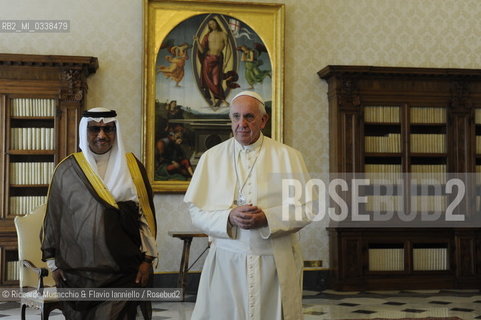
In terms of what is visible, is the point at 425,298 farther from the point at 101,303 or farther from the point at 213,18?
the point at 101,303

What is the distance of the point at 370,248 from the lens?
29.9ft

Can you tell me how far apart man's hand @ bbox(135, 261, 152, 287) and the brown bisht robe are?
27 millimetres

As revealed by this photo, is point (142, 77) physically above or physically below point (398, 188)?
above

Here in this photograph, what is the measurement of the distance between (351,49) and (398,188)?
1.99m

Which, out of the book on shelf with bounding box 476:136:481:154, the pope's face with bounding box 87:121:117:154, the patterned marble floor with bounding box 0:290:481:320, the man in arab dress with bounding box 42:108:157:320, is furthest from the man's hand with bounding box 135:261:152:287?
the book on shelf with bounding box 476:136:481:154

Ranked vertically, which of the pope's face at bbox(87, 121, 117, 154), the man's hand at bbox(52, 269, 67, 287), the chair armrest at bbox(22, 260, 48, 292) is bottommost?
the chair armrest at bbox(22, 260, 48, 292)

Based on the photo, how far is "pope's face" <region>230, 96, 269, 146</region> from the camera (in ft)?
12.0

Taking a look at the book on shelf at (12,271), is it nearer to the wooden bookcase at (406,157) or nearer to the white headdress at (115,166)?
the wooden bookcase at (406,157)

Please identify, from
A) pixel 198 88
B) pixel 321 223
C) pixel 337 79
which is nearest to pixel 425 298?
pixel 321 223

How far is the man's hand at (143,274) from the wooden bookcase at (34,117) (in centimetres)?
436

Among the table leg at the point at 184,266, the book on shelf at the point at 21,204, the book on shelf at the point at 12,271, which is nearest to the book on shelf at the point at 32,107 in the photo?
the book on shelf at the point at 21,204

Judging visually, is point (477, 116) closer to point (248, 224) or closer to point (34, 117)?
point (34, 117)

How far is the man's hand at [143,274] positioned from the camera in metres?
4.09

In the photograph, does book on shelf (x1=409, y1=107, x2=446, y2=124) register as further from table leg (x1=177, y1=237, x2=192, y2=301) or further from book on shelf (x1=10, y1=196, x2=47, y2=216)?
book on shelf (x1=10, y1=196, x2=47, y2=216)
